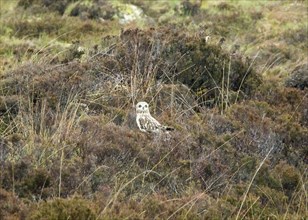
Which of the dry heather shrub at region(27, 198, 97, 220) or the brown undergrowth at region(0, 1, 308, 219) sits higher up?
the dry heather shrub at region(27, 198, 97, 220)

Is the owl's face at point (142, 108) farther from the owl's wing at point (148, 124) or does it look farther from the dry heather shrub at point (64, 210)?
the dry heather shrub at point (64, 210)

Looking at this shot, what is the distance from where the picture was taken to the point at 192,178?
234 inches

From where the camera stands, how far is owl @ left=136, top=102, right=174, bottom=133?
21.7 ft

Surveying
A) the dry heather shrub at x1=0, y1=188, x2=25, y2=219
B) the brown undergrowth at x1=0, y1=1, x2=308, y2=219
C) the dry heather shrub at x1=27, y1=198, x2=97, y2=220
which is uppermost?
the dry heather shrub at x1=27, y1=198, x2=97, y2=220

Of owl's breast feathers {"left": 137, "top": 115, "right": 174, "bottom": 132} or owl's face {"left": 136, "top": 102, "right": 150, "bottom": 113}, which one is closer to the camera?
owl's breast feathers {"left": 137, "top": 115, "right": 174, "bottom": 132}

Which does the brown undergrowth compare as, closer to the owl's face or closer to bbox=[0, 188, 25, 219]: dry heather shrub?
bbox=[0, 188, 25, 219]: dry heather shrub

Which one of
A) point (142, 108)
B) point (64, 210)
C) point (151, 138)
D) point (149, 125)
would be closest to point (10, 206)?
point (64, 210)

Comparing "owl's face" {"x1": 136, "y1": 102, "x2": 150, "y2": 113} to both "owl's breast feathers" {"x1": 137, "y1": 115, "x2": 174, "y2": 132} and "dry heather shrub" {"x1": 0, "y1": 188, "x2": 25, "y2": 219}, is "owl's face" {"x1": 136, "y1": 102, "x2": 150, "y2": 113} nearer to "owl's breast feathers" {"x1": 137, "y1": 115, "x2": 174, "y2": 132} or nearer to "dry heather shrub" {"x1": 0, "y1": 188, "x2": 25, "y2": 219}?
"owl's breast feathers" {"x1": 137, "y1": 115, "x2": 174, "y2": 132}

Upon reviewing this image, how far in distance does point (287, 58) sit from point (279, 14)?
4449 millimetres

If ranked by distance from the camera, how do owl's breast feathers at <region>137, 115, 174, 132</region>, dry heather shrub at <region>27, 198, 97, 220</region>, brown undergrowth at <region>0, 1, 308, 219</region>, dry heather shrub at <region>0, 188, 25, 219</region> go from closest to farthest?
dry heather shrub at <region>27, 198, 97, 220</region> → dry heather shrub at <region>0, 188, 25, 219</region> → brown undergrowth at <region>0, 1, 308, 219</region> → owl's breast feathers at <region>137, 115, 174, 132</region>

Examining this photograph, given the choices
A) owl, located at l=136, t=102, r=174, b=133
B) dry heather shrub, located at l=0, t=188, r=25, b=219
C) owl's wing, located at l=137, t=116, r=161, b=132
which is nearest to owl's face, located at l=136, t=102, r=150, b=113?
owl, located at l=136, t=102, r=174, b=133

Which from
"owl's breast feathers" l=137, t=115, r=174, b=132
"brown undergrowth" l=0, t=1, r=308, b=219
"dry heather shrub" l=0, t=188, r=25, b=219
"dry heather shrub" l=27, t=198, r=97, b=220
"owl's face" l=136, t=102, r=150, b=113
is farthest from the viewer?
"owl's face" l=136, t=102, r=150, b=113

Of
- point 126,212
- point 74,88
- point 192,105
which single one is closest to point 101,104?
point 74,88

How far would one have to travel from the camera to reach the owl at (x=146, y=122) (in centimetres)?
660
